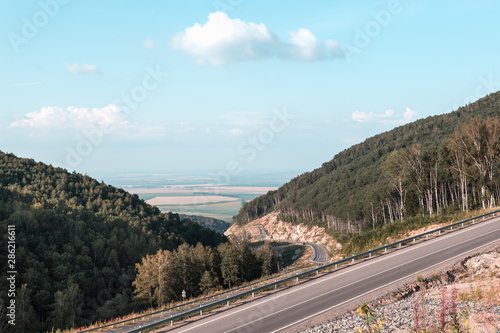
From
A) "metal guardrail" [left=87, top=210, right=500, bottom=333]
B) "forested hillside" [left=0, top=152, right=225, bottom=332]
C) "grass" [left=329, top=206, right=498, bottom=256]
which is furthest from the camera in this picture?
"forested hillside" [left=0, top=152, right=225, bottom=332]

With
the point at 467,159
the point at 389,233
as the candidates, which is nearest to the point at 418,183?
the point at 467,159

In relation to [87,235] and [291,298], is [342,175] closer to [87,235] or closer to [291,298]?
[87,235]

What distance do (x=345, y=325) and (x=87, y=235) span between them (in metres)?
96.9

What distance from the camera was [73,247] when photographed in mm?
84188

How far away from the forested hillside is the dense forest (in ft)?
179

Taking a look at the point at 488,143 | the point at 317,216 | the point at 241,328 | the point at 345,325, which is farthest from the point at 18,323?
the point at 317,216

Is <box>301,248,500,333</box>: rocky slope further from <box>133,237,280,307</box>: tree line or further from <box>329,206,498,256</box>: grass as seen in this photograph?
<box>133,237,280,307</box>: tree line

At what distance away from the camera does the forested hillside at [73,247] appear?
190ft

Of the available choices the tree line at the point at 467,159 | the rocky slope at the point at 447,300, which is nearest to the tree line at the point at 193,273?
the tree line at the point at 467,159

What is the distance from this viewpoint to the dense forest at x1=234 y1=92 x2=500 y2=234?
47.5 metres

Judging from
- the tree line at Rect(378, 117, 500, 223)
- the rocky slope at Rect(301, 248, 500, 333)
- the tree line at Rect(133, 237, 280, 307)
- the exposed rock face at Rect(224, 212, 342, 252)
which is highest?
the tree line at Rect(378, 117, 500, 223)

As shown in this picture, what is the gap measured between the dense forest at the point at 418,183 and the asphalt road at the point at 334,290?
2266 centimetres

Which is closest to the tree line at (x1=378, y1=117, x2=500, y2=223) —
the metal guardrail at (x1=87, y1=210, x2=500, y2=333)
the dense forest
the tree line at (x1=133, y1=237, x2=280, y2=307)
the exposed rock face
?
the dense forest

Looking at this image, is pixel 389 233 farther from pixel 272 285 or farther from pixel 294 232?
pixel 294 232
